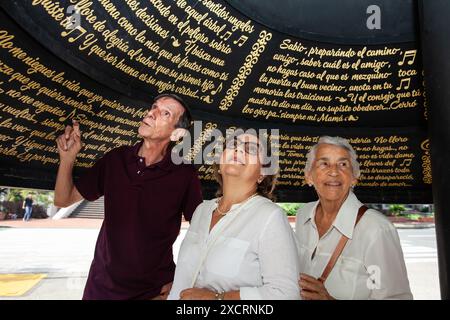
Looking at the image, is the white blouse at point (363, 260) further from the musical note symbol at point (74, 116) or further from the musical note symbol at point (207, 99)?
the musical note symbol at point (74, 116)

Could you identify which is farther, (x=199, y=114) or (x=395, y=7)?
(x=199, y=114)

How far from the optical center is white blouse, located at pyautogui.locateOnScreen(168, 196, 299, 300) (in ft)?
4.91

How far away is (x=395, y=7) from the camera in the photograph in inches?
97.3

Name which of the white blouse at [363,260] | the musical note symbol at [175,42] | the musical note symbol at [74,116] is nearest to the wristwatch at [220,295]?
the white blouse at [363,260]

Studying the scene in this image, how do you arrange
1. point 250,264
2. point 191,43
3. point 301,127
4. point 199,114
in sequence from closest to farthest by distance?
point 250,264, point 191,43, point 199,114, point 301,127

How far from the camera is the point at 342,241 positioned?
1.77 meters

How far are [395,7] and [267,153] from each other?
152 cm

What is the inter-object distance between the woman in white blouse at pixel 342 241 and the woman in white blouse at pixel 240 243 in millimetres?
243

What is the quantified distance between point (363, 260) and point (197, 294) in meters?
0.83

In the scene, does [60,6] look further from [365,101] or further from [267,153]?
[365,101]

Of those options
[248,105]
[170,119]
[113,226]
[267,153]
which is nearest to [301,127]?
[248,105]

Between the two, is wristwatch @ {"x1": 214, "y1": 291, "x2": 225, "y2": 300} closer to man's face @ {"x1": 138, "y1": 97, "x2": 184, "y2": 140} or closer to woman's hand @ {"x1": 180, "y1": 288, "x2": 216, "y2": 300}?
woman's hand @ {"x1": 180, "y1": 288, "x2": 216, "y2": 300}

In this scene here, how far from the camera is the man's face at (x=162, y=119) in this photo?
2.12m

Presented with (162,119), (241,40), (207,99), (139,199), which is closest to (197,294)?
(139,199)
